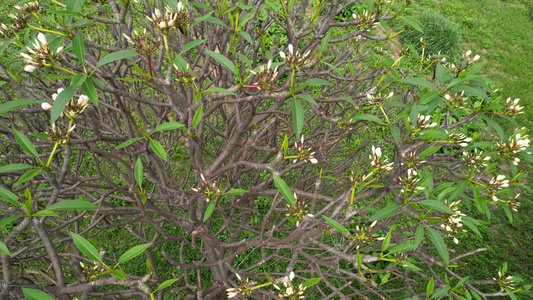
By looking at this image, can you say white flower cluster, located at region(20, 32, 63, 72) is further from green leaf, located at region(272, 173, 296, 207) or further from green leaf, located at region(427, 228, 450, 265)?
green leaf, located at region(427, 228, 450, 265)

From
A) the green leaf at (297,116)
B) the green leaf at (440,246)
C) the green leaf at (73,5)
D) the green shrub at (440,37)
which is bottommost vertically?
the green shrub at (440,37)

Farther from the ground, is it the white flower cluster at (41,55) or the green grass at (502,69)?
the white flower cluster at (41,55)

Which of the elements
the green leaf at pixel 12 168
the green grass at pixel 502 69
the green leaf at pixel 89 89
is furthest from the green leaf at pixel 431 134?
the green grass at pixel 502 69

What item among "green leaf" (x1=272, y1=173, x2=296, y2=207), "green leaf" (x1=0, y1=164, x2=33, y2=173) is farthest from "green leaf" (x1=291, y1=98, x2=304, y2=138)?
"green leaf" (x1=0, y1=164, x2=33, y2=173)

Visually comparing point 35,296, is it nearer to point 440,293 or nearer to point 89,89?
point 89,89

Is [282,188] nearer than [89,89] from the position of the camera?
No

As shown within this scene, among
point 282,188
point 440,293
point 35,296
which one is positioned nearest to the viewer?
point 35,296

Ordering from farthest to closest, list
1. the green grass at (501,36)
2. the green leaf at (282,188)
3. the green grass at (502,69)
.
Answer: the green grass at (501,36) → the green grass at (502,69) → the green leaf at (282,188)

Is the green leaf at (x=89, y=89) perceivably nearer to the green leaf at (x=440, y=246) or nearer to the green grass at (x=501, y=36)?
the green leaf at (x=440, y=246)

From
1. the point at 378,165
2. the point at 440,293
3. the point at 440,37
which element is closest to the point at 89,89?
the point at 378,165

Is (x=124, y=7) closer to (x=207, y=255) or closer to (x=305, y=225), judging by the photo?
(x=305, y=225)

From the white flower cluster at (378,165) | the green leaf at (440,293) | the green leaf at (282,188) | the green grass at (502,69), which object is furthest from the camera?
the green grass at (502,69)

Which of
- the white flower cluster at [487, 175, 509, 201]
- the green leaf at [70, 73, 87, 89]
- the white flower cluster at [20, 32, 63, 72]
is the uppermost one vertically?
the white flower cluster at [20, 32, 63, 72]

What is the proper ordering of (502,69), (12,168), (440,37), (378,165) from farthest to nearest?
(502,69)
(440,37)
(378,165)
(12,168)
